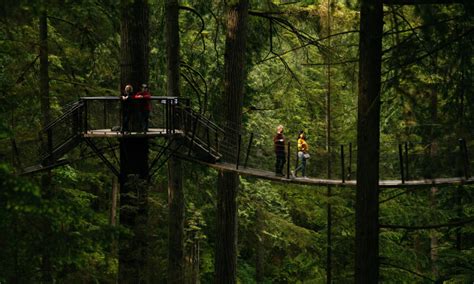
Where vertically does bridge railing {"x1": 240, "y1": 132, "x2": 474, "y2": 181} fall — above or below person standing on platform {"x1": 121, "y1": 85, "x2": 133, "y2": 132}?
below

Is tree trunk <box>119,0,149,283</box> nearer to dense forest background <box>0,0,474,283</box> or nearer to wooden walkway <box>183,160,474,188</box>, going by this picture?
dense forest background <box>0,0,474,283</box>

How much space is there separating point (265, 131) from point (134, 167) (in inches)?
406

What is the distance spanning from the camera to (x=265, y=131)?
18359mm

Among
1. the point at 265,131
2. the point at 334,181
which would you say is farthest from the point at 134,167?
the point at 265,131

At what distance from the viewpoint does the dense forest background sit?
17.5ft

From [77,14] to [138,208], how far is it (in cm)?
319

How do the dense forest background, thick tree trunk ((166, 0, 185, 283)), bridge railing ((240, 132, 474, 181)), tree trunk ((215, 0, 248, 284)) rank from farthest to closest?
thick tree trunk ((166, 0, 185, 283)) → tree trunk ((215, 0, 248, 284)) → bridge railing ((240, 132, 474, 181)) → the dense forest background

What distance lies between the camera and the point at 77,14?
607cm

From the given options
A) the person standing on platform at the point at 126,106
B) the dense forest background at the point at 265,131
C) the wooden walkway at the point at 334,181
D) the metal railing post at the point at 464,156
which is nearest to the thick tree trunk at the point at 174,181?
the dense forest background at the point at 265,131

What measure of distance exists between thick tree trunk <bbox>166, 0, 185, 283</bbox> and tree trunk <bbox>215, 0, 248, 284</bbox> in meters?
1.41

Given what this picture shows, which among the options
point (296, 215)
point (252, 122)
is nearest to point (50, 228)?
point (252, 122)

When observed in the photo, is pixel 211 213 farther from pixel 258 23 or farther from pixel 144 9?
pixel 144 9

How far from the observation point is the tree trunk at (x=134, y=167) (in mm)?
8055

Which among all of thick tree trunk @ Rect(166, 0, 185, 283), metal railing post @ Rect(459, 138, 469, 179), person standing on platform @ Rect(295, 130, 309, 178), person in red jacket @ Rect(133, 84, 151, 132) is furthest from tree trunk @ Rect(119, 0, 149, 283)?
metal railing post @ Rect(459, 138, 469, 179)
